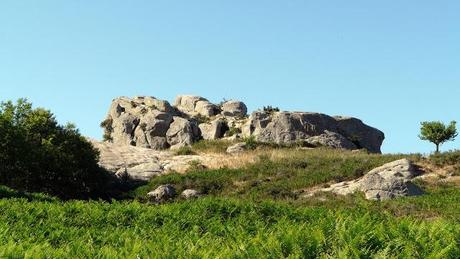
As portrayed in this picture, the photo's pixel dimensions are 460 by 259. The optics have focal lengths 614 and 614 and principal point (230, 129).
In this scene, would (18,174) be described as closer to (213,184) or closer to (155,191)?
(155,191)

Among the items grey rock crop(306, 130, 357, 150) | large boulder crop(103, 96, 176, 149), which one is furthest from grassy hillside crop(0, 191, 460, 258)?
large boulder crop(103, 96, 176, 149)

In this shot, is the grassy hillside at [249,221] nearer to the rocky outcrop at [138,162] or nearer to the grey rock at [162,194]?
the grey rock at [162,194]

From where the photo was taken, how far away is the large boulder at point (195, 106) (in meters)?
72.8

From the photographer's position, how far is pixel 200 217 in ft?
53.4

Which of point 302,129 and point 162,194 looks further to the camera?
point 302,129

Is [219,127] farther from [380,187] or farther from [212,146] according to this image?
[380,187]

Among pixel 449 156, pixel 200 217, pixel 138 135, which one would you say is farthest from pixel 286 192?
pixel 138 135

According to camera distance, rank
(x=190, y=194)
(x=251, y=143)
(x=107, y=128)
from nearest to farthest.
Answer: (x=190, y=194), (x=251, y=143), (x=107, y=128)

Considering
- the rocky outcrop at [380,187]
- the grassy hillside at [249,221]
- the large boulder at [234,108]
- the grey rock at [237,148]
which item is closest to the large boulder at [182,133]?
the grey rock at [237,148]

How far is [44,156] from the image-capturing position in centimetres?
3841

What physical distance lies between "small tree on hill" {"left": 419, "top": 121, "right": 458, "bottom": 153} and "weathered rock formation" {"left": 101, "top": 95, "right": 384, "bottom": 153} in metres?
7.27

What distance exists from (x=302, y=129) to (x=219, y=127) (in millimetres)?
8644

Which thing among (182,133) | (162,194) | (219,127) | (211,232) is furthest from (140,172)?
(211,232)

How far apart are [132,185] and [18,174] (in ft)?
29.6
